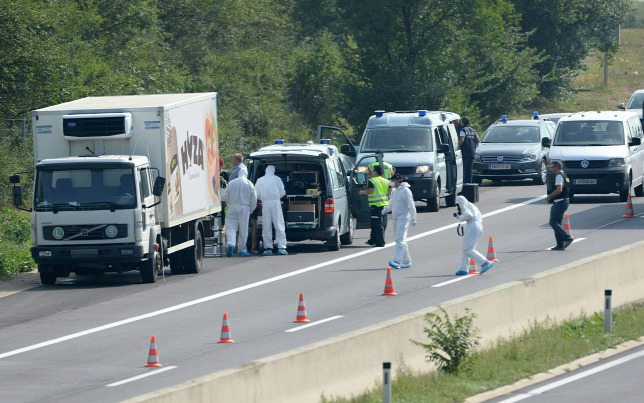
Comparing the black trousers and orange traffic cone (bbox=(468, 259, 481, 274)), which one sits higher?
the black trousers

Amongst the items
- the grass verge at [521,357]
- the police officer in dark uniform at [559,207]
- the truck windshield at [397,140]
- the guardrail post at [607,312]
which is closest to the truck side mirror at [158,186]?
the grass verge at [521,357]

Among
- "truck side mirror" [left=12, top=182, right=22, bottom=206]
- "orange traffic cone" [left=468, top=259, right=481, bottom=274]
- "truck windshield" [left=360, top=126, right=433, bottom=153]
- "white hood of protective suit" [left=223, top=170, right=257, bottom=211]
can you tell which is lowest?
"orange traffic cone" [left=468, top=259, right=481, bottom=274]

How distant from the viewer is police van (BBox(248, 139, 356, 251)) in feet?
86.2

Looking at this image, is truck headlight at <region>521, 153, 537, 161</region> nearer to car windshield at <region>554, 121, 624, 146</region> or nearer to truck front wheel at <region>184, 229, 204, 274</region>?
car windshield at <region>554, 121, 624, 146</region>

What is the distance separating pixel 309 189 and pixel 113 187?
5.15 m

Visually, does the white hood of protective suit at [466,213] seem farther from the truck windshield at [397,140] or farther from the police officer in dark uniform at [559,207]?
the truck windshield at [397,140]

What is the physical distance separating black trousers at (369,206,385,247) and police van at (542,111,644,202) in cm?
778

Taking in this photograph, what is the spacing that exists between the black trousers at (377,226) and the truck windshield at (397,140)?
6183 mm

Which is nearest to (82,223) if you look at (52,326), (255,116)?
(52,326)

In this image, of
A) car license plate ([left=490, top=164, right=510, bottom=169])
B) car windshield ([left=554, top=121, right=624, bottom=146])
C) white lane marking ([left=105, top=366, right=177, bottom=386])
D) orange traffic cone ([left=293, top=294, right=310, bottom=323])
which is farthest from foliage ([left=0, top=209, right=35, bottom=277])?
car license plate ([left=490, top=164, right=510, bottom=169])

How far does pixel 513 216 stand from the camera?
32.0m

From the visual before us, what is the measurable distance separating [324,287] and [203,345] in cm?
539

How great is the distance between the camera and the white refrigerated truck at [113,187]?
73.7 ft

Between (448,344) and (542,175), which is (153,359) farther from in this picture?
(542,175)
